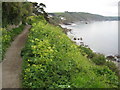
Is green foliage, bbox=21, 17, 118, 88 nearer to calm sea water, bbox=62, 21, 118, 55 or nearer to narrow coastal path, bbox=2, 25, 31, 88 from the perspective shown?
narrow coastal path, bbox=2, 25, 31, 88

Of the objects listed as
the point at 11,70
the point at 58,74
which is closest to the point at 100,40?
the point at 11,70

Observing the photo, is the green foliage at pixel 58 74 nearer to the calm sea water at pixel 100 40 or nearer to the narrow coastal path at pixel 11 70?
the narrow coastal path at pixel 11 70

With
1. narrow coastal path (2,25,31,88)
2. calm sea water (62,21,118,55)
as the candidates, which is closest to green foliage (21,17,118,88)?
narrow coastal path (2,25,31,88)

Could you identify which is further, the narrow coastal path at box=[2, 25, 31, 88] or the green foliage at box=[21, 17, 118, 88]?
the narrow coastal path at box=[2, 25, 31, 88]

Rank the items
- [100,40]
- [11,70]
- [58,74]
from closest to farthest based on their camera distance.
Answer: [58,74]
[11,70]
[100,40]

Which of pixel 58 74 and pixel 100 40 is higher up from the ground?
pixel 100 40

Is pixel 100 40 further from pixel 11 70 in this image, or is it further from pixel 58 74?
pixel 58 74

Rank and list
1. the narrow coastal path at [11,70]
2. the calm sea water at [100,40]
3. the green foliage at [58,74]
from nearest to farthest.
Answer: the green foliage at [58,74] < the narrow coastal path at [11,70] < the calm sea water at [100,40]

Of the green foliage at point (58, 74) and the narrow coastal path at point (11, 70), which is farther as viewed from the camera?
the narrow coastal path at point (11, 70)

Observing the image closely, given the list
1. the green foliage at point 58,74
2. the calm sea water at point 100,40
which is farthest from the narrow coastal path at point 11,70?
the calm sea water at point 100,40

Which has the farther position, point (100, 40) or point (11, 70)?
point (100, 40)

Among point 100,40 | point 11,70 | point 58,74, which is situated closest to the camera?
point 58,74

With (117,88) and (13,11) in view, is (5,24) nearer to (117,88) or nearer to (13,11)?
(13,11)

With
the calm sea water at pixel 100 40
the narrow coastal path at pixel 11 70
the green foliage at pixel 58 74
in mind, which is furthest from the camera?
the calm sea water at pixel 100 40
